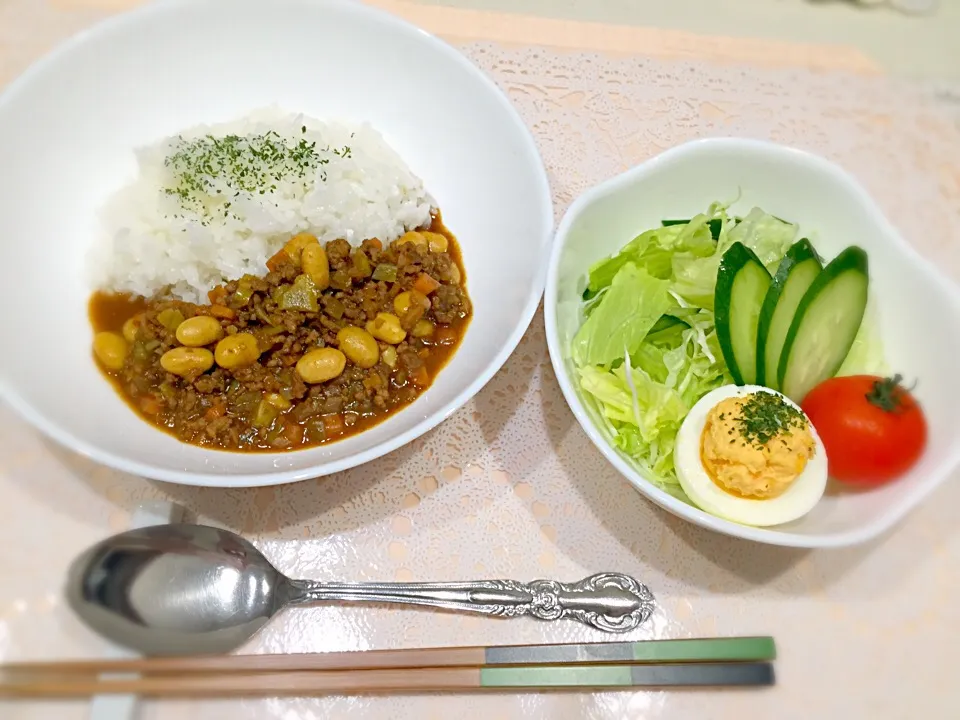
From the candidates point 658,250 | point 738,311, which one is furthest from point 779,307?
point 658,250

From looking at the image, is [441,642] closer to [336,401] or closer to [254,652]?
[254,652]

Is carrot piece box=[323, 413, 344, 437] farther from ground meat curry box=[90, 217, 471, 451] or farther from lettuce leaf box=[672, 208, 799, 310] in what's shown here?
lettuce leaf box=[672, 208, 799, 310]

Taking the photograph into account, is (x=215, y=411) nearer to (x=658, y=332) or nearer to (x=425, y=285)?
(x=425, y=285)

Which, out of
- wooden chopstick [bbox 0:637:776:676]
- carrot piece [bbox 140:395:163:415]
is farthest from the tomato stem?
carrot piece [bbox 140:395:163:415]

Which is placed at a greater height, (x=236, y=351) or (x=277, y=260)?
(x=277, y=260)

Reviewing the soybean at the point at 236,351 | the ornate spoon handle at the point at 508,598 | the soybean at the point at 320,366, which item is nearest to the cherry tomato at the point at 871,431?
the ornate spoon handle at the point at 508,598
